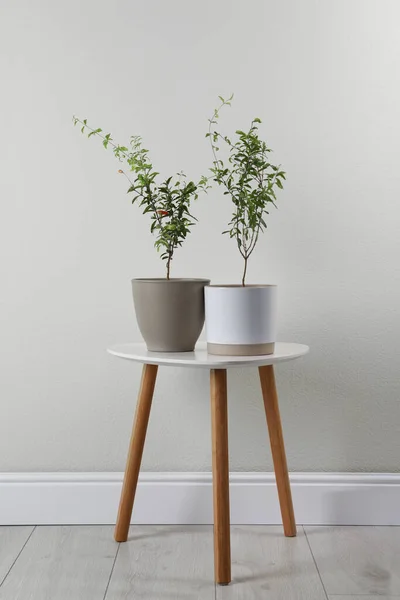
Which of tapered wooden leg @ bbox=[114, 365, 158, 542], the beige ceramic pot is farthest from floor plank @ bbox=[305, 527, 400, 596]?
the beige ceramic pot

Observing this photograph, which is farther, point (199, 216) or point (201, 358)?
point (199, 216)

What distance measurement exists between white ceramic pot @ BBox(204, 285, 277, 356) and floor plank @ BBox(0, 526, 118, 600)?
517 millimetres

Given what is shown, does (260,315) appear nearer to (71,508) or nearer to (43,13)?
(71,508)

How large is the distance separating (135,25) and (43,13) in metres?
0.22

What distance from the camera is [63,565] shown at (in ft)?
5.20

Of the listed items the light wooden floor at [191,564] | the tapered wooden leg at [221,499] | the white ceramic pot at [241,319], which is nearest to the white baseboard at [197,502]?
the light wooden floor at [191,564]

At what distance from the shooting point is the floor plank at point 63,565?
1466mm

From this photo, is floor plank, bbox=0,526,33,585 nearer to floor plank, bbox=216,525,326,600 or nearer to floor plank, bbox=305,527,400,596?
floor plank, bbox=216,525,326,600

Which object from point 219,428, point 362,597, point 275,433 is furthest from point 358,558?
point 219,428

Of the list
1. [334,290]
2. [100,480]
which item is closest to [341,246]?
[334,290]

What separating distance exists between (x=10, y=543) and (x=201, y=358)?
0.65 metres

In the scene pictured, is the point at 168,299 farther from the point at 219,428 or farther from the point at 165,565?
the point at 165,565

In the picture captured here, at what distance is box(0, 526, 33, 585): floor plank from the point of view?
1587 mm

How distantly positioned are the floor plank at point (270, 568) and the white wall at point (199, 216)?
0.18m
